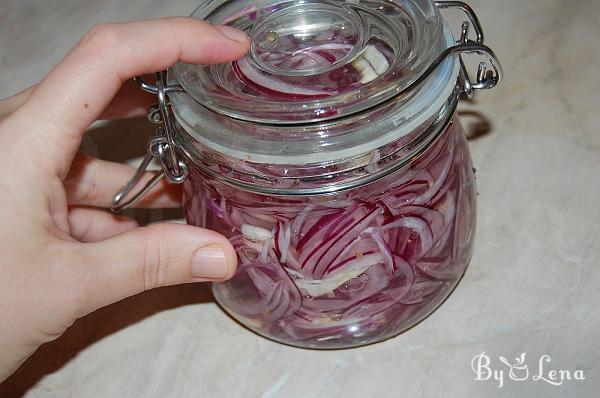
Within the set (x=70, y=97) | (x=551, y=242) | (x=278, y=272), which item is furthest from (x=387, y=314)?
(x=70, y=97)

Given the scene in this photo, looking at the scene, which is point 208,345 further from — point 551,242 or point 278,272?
point 551,242

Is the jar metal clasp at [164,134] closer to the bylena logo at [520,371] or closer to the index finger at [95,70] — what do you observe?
the index finger at [95,70]

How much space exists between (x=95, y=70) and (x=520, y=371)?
1.75 feet

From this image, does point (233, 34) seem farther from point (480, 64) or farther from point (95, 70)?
point (480, 64)

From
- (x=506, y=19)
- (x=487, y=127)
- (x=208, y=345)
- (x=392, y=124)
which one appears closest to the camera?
(x=392, y=124)

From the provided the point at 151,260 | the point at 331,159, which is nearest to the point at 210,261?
the point at 151,260

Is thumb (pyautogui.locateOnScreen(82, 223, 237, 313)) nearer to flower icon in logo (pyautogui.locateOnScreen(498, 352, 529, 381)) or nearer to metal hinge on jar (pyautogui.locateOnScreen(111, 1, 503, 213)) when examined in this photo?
metal hinge on jar (pyautogui.locateOnScreen(111, 1, 503, 213))

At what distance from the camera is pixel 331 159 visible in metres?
0.64

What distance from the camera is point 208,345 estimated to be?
0.88m

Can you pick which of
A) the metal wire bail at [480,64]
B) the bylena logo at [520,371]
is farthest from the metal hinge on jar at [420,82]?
the bylena logo at [520,371]

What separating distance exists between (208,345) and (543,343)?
1.26 feet

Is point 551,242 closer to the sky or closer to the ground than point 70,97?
closer to the ground

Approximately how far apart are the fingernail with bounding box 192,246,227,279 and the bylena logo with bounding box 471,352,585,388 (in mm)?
301

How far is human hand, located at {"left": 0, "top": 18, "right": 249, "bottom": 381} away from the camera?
658 mm
